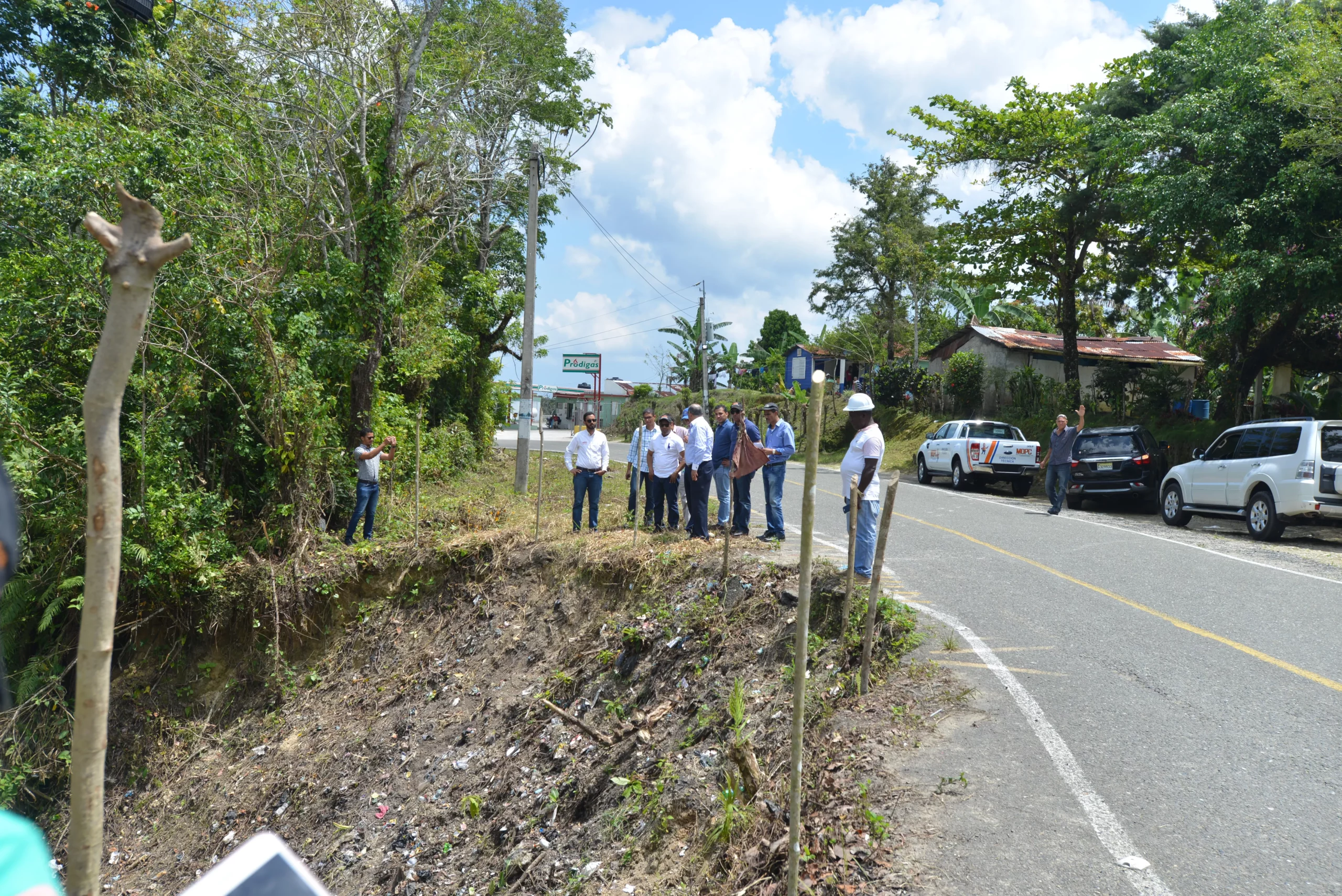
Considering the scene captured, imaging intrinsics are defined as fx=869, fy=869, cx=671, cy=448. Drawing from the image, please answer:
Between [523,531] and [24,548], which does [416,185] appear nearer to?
[523,531]

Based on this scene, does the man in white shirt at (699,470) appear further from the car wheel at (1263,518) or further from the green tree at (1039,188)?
the green tree at (1039,188)

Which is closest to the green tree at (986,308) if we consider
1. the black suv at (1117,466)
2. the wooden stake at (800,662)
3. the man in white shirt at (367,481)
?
the black suv at (1117,466)

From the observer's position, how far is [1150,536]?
13.3 metres

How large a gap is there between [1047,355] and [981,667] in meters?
28.2

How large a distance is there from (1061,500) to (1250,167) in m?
7.60

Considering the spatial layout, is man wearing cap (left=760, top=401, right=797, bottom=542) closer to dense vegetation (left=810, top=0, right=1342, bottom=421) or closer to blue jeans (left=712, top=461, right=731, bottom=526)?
blue jeans (left=712, top=461, right=731, bottom=526)

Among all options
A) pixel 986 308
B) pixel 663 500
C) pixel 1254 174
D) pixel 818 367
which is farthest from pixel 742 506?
pixel 818 367

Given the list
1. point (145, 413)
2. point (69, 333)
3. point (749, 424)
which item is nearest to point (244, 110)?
point (69, 333)

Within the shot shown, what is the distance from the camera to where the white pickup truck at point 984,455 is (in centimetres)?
2067

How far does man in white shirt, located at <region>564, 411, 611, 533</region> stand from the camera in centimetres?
1185

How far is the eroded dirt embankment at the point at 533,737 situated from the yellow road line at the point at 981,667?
16cm

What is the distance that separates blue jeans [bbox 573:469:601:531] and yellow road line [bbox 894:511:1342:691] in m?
5.39

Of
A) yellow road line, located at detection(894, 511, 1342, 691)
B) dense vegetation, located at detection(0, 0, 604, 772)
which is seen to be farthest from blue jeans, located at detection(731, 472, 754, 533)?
dense vegetation, located at detection(0, 0, 604, 772)

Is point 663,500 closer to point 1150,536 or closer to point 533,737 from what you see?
point 533,737
